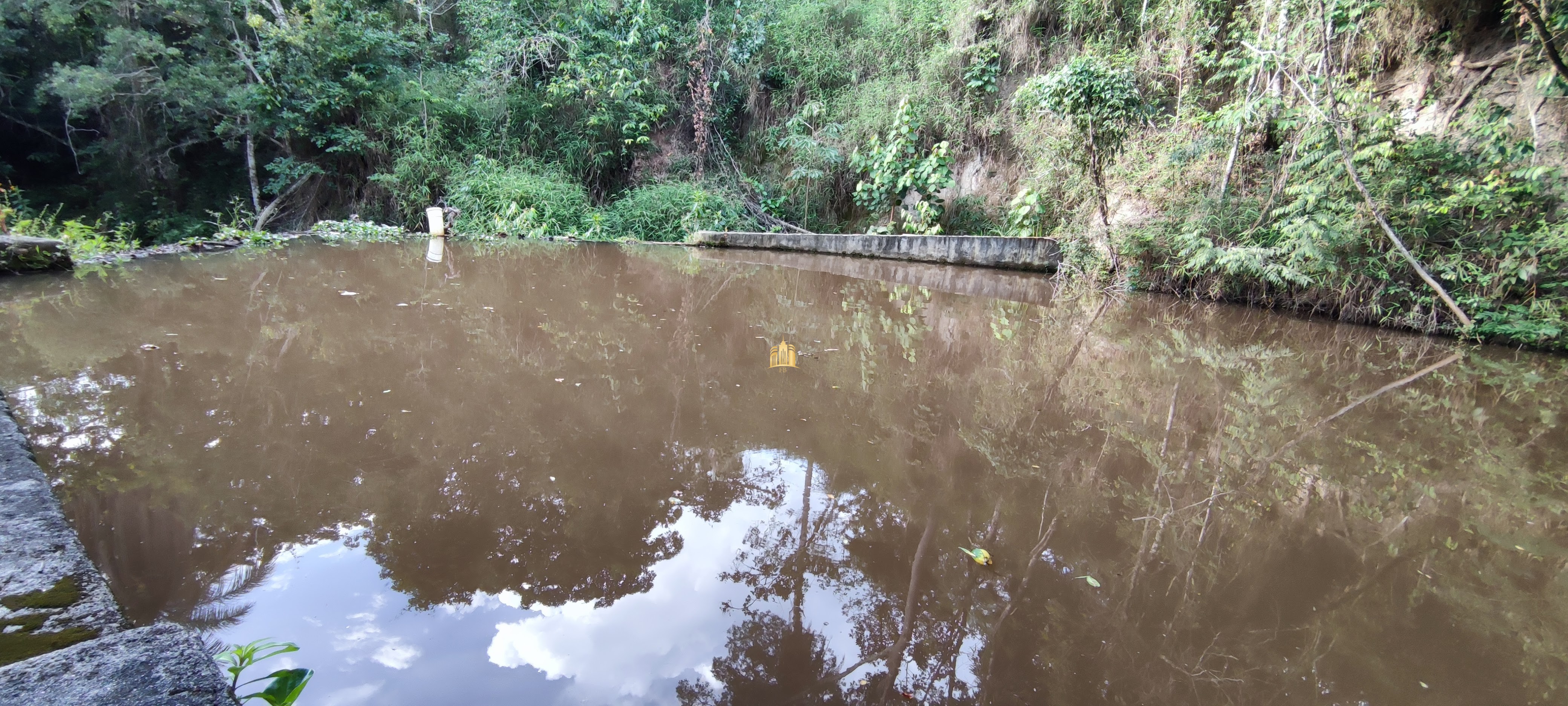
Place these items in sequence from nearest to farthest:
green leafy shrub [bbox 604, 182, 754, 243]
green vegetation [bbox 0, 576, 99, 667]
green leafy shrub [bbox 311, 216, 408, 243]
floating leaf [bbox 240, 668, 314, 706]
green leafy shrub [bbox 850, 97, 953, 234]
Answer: green vegetation [bbox 0, 576, 99, 667] → floating leaf [bbox 240, 668, 314, 706] → green leafy shrub [bbox 311, 216, 408, 243] → green leafy shrub [bbox 850, 97, 953, 234] → green leafy shrub [bbox 604, 182, 754, 243]

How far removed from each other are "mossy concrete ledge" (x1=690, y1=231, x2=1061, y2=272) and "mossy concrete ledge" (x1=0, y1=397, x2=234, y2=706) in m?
7.65

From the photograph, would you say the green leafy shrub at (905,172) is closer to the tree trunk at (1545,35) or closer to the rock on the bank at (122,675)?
the tree trunk at (1545,35)

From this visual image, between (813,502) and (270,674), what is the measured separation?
1.45 meters

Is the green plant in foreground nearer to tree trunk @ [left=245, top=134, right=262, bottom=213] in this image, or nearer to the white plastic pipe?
the white plastic pipe

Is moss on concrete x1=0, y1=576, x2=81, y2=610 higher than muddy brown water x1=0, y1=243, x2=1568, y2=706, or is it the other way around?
moss on concrete x1=0, y1=576, x2=81, y2=610

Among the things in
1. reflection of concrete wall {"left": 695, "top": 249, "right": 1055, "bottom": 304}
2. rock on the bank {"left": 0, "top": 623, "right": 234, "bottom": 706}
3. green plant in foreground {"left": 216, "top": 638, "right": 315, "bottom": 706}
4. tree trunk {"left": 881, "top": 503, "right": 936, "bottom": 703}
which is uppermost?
rock on the bank {"left": 0, "top": 623, "right": 234, "bottom": 706}

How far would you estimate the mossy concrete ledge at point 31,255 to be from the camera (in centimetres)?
503

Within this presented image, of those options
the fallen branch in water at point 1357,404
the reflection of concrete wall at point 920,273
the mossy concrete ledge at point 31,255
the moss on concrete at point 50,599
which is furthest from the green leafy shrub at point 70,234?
the fallen branch in water at point 1357,404

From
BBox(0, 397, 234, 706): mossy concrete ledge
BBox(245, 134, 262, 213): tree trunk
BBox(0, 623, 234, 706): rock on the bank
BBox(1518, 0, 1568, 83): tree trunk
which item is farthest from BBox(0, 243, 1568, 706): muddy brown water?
BBox(245, 134, 262, 213): tree trunk

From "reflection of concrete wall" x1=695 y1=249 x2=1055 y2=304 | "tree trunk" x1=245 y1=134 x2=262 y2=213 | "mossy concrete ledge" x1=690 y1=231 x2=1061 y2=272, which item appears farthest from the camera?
"tree trunk" x1=245 y1=134 x2=262 y2=213

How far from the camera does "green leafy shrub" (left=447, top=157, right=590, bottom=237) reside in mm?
9484

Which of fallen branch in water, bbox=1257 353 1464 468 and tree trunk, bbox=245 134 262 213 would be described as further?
tree trunk, bbox=245 134 262 213

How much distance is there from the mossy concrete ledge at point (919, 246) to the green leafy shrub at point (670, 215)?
478 mm

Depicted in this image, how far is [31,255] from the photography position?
5164 millimetres
